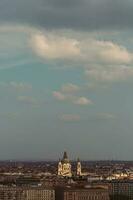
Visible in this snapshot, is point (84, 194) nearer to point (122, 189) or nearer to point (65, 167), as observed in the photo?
point (122, 189)

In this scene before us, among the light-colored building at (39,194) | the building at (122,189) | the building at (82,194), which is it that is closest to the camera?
the building at (82,194)

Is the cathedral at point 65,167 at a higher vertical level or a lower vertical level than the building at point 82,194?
higher

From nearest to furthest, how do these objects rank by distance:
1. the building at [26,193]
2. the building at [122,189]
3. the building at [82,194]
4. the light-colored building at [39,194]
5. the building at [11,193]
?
the building at [11,193], the building at [26,193], the building at [82,194], the light-colored building at [39,194], the building at [122,189]

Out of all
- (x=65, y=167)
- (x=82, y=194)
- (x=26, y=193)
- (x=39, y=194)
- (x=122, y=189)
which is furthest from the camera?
(x=65, y=167)

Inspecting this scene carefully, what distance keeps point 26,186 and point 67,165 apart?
41490 millimetres

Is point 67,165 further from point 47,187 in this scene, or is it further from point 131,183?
point 47,187

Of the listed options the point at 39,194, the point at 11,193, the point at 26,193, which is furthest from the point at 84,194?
the point at 11,193

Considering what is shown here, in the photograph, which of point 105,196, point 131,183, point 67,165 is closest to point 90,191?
point 105,196

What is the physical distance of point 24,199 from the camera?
109312 millimetres

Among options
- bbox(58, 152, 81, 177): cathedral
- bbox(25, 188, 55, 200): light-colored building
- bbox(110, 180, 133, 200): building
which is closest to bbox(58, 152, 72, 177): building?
bbox(58, 152, 81, 177): cathedral

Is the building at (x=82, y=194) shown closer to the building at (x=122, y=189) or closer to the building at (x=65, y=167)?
the building at (x=122, y=189)

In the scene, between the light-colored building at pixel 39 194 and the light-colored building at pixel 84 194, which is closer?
the light-colored building at pixel 84 194

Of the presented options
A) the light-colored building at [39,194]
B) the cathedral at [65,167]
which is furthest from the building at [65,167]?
the light-colored building at [39,194]

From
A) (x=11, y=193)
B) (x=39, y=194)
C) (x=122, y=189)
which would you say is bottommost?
(x=39, y=194)
